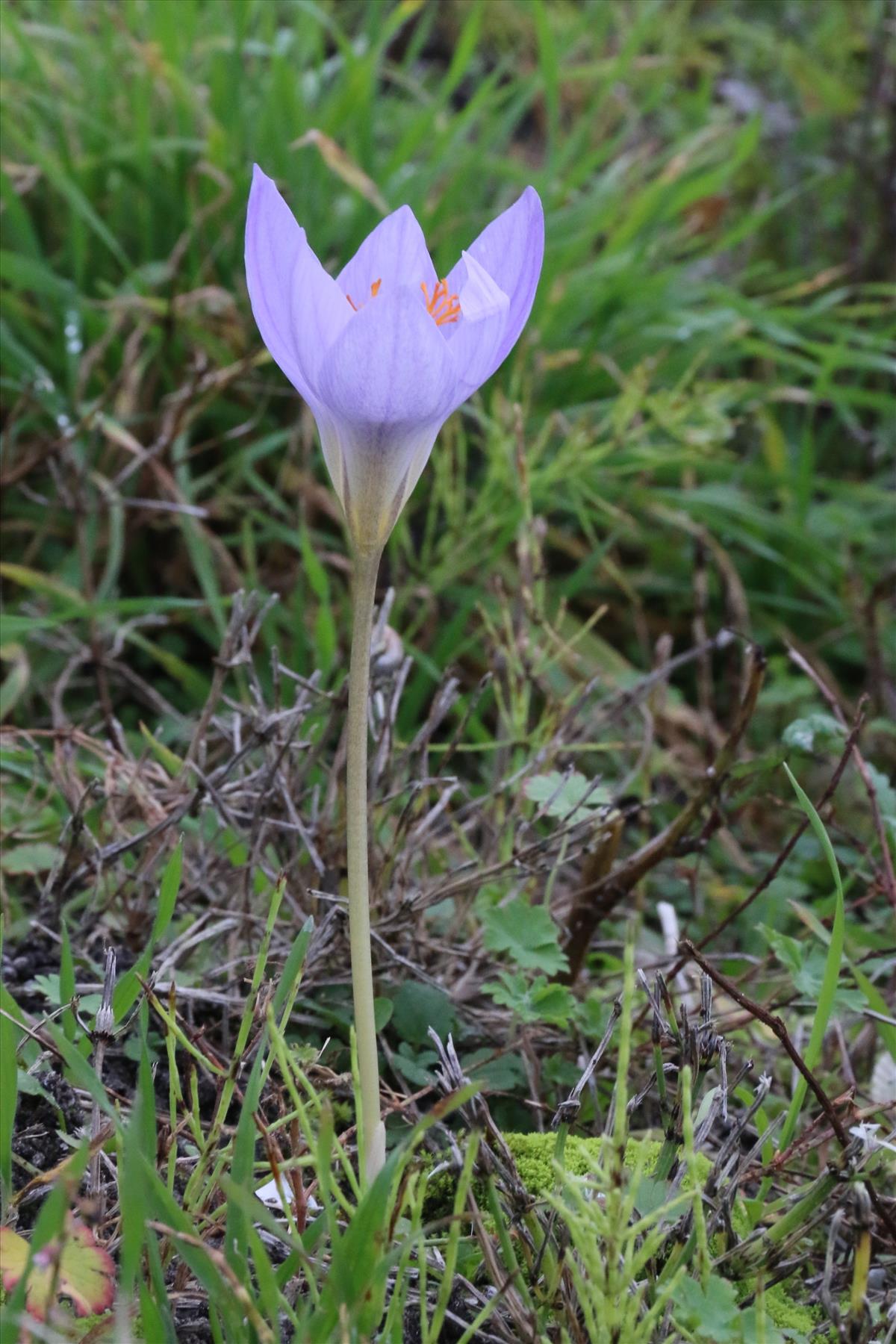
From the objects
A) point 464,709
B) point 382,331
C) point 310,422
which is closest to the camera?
point 382,331

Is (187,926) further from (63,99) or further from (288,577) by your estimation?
(63,99)

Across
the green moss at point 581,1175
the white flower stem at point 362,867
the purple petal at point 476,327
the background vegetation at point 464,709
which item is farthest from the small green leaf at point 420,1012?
the purple petal at point 476,327

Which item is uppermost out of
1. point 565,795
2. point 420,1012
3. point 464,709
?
point 565,795

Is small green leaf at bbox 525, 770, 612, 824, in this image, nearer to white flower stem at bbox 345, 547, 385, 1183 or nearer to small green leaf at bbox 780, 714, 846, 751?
small green leaf at bbox 780, 714, 846, 751

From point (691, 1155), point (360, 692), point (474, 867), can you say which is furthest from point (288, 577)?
point (691, 1155)

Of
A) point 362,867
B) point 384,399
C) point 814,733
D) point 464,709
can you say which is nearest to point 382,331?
point 384,399

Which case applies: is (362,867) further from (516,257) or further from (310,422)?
(310,422)
